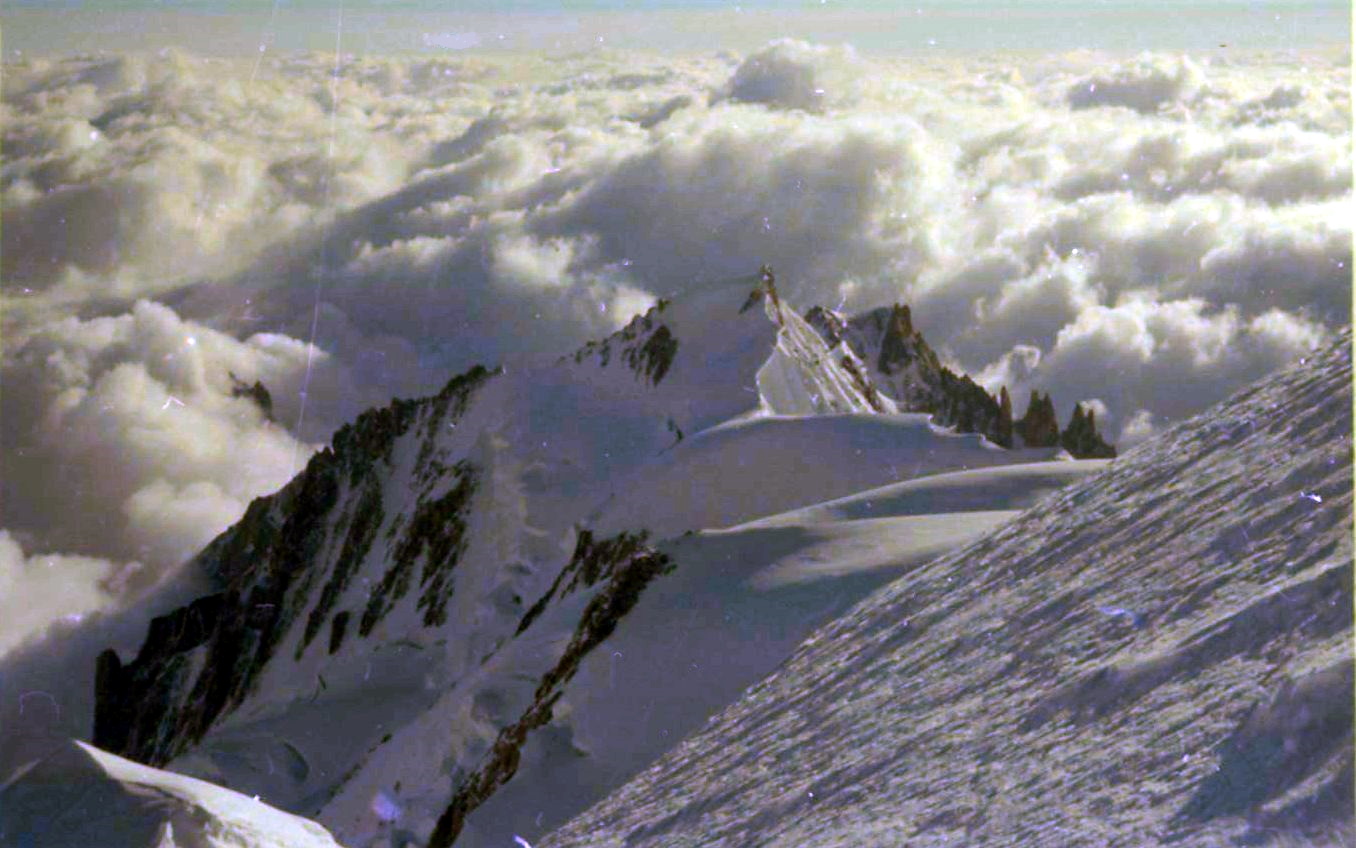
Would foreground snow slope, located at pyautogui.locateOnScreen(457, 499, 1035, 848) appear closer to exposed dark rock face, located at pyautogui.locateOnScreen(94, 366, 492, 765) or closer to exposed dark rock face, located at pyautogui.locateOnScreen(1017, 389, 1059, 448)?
exposed dark rock face, located at pyautogui.locateOnScreen(94, 366, 492, 765)

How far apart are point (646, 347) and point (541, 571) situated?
Answer: 533 inches

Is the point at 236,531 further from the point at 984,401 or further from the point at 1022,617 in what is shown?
the point at 1022,617

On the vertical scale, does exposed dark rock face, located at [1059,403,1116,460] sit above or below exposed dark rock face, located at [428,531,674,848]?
below

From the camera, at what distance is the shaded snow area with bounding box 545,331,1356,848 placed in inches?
258

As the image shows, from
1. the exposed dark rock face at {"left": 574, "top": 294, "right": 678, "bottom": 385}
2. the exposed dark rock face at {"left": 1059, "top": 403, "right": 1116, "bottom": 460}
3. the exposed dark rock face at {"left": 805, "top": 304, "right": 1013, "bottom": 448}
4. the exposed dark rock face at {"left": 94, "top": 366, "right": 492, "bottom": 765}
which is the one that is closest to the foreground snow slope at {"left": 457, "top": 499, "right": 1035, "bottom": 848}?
the exposed dark rock face at {"left": 94, "top": 366, "right": 492, "bottom": 765}

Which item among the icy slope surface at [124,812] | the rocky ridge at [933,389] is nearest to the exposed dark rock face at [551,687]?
the icy slope surface at [124,812]

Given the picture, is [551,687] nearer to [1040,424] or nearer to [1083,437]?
[1040,424]

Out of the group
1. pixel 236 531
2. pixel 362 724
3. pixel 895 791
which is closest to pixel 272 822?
pixel 895 791

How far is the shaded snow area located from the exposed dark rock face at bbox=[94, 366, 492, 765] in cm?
4135

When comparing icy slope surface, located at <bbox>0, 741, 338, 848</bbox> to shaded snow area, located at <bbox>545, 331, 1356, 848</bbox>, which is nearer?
shaded snow area, located at <bbox>545, 331, 1356, 848</bbox>

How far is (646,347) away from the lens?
57250mm

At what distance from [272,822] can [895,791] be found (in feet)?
18.7

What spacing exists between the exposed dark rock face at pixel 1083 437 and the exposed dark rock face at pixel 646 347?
33609 millimetres

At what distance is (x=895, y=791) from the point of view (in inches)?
Result: 358
